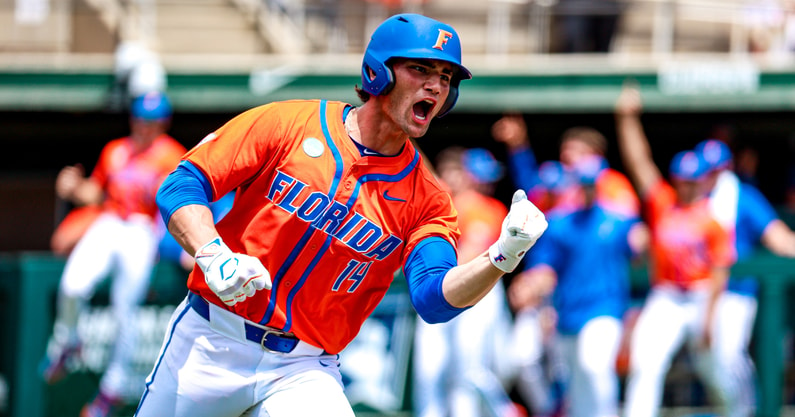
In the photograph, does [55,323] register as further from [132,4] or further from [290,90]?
[132,4]

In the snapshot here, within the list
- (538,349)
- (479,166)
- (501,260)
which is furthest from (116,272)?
(501,260)

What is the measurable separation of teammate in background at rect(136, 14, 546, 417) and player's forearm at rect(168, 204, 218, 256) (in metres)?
0.03

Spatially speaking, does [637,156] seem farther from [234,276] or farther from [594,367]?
[234,276]

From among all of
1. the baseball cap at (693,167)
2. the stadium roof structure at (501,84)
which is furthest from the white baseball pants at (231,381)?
the stadium roof structure at (501,84)

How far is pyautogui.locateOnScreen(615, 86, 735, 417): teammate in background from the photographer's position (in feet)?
24.8

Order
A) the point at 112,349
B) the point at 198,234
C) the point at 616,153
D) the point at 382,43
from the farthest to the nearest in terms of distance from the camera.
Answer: the point at 616,153, the point at 112,349, the point at 382,43, the point at 198,234

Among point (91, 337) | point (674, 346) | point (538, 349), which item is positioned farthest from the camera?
point (538, 349)

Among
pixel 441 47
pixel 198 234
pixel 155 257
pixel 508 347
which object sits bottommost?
pixel 508 347

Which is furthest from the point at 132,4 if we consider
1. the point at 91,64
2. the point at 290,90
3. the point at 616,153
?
the point at 616,153

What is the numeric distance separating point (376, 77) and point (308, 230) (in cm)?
54

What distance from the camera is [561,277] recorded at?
25.5ft

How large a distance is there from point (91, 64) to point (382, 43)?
25.9 ft

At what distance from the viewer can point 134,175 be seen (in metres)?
8.09

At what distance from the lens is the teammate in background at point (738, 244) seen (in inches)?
313
